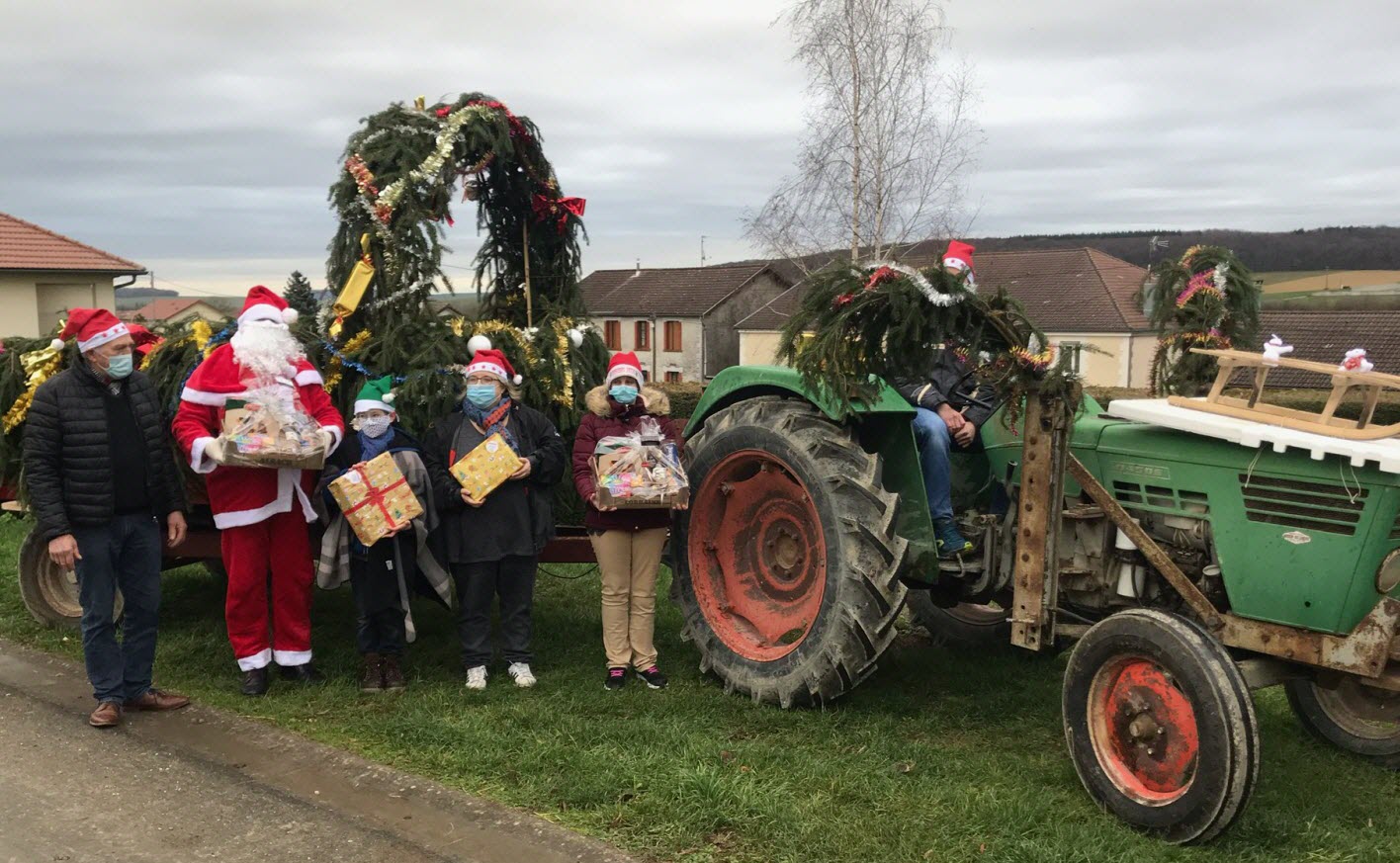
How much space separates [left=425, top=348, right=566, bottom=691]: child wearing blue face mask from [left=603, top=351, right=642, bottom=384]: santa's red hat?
0.42m

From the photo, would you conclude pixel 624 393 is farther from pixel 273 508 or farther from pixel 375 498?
pixel 273 508

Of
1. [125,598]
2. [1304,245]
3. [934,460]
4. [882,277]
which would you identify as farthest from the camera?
[1304,245]

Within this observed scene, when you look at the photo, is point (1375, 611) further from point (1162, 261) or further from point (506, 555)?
point (506, 555)

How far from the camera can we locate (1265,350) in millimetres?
4281

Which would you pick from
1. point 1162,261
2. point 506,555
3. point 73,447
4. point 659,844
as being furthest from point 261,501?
point 1162,261

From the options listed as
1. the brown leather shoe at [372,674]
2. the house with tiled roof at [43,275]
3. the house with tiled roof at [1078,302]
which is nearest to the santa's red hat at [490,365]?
the brown leather shoe at [372,674]

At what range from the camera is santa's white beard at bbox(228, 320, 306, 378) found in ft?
17.2

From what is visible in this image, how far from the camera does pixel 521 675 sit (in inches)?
218

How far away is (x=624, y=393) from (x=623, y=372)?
11 centimetres

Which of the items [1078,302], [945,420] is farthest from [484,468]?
[1078,302]

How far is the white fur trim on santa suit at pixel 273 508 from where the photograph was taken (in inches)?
208

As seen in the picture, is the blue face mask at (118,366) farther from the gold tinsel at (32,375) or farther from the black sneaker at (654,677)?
the black sneaker at (654,677)

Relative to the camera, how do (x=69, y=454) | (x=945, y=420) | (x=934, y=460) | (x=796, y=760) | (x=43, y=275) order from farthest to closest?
(x=43, y=275) → (x=945, y=420) → (x=934, y=460) → (x=69, y=454) → (x=796, y=760)

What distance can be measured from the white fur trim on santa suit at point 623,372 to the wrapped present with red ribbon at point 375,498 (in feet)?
3.63
